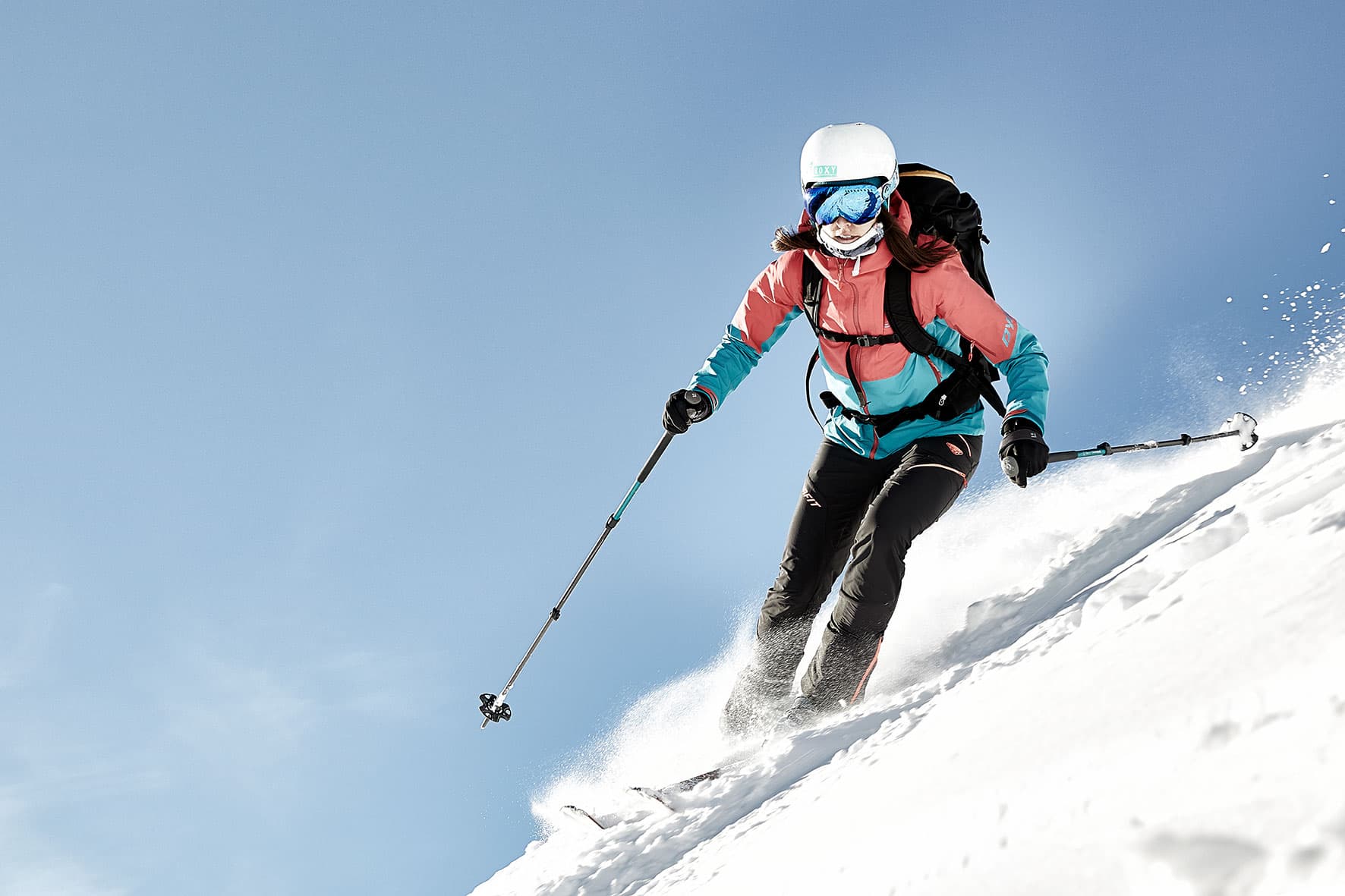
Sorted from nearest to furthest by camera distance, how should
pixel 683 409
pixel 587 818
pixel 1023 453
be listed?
pixel 1023 453 → pixel 587 818 → pixel 683 409

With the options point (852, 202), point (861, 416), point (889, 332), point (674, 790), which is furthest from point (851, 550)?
point (852, 202)

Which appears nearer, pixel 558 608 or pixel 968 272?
pixel 968 272

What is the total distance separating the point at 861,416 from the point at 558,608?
3.20m

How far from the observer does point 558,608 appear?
7.36 meters

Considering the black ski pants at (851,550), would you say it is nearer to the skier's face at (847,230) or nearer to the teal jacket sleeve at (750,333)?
the teal jacket sleeve at (750,333)

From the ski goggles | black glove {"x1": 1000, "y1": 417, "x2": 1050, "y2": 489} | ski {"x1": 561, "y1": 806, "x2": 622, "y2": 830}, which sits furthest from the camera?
ski {"x1": 561, "y1": 806, "x2": 622, "y2": 830}

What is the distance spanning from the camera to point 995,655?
4.65m

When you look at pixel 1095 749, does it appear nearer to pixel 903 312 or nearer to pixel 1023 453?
pixel 1023 453

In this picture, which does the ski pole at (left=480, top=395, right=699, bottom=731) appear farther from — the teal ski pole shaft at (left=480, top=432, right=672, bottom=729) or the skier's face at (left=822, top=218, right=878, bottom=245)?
the skier's face at (left=822, top=218, right=878, bottom=245)

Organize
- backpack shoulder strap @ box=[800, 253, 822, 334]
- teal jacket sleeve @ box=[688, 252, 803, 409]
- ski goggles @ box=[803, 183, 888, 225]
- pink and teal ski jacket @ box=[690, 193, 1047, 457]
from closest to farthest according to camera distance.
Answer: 1. ski goggles @ box=[803, 183, 888, 225]
2. pink and teal ski jacket @ box=[690, 193, 1047, 457]
3. backpack shoulder strap @ box=[800, 253, 822, 334]
4. teal jacket sleeve @ box=[688, 252, 803, 409]

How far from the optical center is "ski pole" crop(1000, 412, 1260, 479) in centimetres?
569

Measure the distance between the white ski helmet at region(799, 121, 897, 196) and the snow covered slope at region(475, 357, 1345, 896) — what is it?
2.61 meters

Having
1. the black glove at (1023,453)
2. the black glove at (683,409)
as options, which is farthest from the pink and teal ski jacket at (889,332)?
the black glove at (683,409)

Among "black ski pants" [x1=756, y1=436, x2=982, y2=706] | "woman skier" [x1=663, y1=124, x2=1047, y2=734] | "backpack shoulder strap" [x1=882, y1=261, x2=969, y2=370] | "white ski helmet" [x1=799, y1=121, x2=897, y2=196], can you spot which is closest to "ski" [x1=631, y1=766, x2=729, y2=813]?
"woman skier" [x1=663, y1=124, x2=1047, y2=734]
